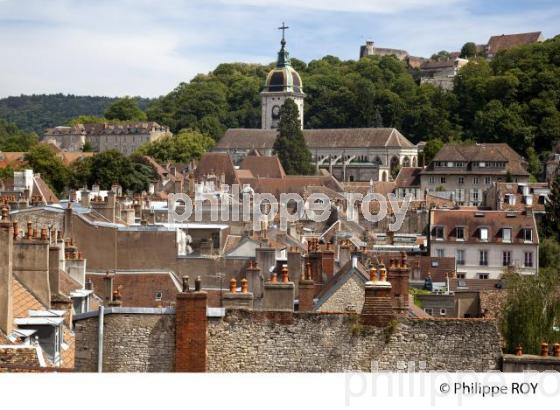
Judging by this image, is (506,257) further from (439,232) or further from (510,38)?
(510,38)

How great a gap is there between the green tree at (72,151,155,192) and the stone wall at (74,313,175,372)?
4954 centimetres

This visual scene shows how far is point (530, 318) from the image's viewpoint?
17.8 meters

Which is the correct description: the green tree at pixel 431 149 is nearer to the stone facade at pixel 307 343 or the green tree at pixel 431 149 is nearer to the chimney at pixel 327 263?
the chimney at pixel 327 263

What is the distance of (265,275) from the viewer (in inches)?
706

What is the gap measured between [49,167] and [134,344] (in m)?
55.9

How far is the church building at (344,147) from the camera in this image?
106 metres

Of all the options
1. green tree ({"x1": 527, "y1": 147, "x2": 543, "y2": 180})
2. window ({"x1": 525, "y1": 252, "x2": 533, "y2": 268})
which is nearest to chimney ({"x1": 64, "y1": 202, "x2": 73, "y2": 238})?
window ({"x1": 525, "y1": 252, "x2": 533, "y2": 268})

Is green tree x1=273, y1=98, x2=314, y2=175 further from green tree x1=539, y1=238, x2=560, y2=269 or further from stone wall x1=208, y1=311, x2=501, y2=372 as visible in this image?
stone wall x1=208, y1=311, x2=501, y2=372

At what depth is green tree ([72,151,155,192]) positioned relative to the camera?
6131cm

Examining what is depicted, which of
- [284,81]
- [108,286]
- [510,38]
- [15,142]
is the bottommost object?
[108,286]

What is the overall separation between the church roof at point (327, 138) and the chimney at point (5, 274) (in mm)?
98432

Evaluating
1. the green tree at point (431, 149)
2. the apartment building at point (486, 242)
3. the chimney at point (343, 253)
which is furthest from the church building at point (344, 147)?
the chimney at point (343, 253)

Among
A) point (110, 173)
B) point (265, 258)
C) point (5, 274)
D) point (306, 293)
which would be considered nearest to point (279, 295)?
point (306, 293)

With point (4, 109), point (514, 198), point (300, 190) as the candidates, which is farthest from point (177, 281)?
point (300, 190)
